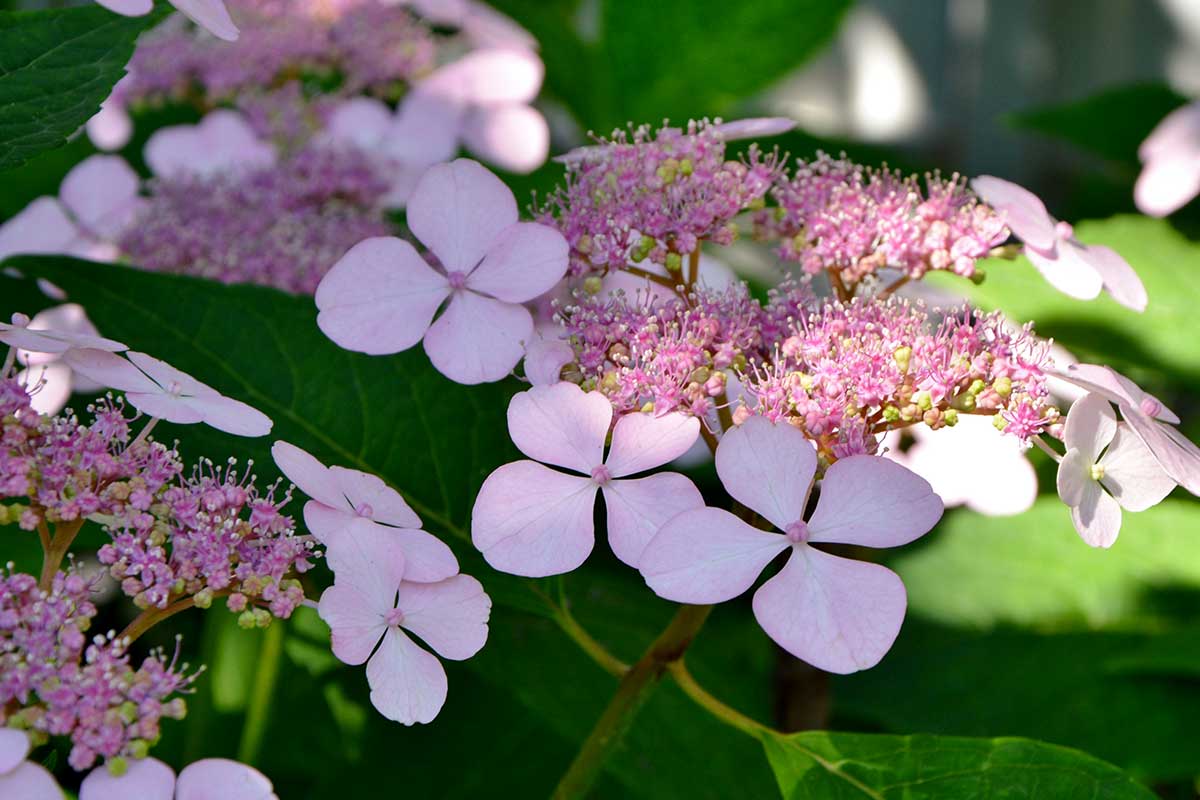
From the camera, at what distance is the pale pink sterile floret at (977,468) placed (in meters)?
0.70

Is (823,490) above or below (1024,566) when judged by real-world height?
above

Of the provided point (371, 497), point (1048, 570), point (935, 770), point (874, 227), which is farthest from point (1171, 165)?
point (371, 497)

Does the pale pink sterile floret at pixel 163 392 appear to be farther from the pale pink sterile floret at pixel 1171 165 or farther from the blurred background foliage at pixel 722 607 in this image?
the pale pink sterile floret at pixel 1171 165

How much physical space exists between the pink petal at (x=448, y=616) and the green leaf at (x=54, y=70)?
0.79 ft

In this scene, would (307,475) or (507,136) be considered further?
(507,136)

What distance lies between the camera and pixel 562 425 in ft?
1.72

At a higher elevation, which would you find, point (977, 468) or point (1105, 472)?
point (1105, 472)

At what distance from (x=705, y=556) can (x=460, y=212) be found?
215 mm

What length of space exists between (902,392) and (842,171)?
0.16 m

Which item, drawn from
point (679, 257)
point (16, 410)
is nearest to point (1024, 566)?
point (679, 257)

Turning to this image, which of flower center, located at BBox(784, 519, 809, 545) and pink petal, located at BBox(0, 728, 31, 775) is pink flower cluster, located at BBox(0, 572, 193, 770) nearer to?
pink petal, located at BBox(0, 728, 31, 775)

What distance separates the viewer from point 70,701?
43 centimetres

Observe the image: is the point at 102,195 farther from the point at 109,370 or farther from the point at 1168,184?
the point at 1168,184

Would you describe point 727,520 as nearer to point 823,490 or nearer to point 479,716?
point 823,490
